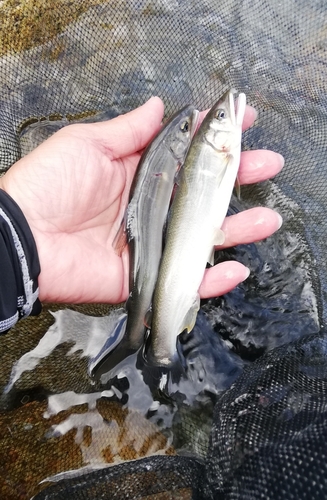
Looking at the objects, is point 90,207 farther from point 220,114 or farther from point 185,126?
point 220,114

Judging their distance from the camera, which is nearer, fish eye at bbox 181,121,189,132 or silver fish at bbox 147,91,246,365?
silver fish at bbox 147,91,246,365

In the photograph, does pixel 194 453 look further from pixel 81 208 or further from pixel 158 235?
pixel 81 208

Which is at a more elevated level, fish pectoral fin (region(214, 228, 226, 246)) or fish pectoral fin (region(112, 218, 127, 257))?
fish pectoral fin (region(214, 228, 226, 246))

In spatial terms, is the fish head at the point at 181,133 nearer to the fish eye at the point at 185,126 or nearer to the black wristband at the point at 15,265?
the fish eye at the point at 185,126

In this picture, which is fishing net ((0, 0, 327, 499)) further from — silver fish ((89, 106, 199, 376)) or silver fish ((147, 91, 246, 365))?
silver fish ((147, 91, 246, 365))

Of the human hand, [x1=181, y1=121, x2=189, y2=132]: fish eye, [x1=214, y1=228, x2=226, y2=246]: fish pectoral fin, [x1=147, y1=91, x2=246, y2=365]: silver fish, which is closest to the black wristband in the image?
the human hand

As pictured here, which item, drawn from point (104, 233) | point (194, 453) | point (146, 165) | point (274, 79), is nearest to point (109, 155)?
point (146, 165)
